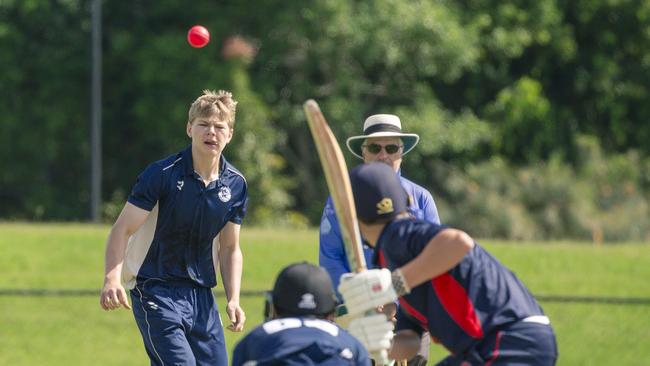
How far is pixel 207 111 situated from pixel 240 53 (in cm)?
1917

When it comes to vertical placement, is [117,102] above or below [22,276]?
above

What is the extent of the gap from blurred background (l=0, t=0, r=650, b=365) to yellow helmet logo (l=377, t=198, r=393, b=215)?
19.2 metres

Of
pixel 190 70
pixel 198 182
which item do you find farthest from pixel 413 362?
pixel 190 70

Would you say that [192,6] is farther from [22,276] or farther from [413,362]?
[413,362]

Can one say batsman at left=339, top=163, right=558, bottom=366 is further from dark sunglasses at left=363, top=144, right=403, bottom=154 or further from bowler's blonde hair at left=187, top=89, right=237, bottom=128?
dark sunglasses at left=363, top=144, right=403, bottom=154

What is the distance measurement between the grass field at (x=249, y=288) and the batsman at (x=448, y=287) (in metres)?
8.95

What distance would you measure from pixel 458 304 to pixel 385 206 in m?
0.48

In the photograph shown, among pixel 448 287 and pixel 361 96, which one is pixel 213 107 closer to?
pixel 448 287

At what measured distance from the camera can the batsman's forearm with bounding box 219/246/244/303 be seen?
301 inches

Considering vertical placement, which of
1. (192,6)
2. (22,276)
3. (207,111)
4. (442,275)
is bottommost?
(22,276)

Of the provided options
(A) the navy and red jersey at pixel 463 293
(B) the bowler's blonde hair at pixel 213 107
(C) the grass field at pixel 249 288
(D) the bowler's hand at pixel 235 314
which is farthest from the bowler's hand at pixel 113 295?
(C) the grass field at pixel 249 288

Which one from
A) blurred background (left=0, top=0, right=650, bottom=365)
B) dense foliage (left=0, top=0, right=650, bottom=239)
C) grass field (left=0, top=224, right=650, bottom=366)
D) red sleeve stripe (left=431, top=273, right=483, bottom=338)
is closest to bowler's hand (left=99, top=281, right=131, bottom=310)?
red sleeve stripe (left=431, top=273, right=483, bottom=338)

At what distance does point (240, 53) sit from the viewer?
26219 mm

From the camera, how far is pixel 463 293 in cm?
521
